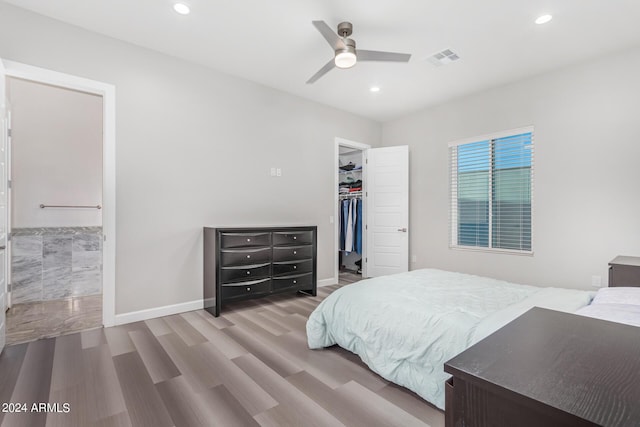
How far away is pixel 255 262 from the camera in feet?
11.7

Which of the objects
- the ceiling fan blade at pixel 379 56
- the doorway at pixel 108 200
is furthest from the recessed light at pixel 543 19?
the doorway at pixel 108 200

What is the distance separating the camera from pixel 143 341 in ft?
8.64

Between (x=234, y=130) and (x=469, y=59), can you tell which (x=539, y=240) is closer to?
(x=469, y=59)

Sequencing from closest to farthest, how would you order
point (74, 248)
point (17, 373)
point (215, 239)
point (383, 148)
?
1. point (17, 373)
2. point (215, 239)
3. point (74, 248)
4. point (383, 148)

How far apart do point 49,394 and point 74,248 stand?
3.04 meters

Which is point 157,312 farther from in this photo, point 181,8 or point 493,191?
point 493,191

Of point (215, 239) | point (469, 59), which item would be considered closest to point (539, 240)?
point (469, 59)

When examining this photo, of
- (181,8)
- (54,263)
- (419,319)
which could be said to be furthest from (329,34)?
(54,263)

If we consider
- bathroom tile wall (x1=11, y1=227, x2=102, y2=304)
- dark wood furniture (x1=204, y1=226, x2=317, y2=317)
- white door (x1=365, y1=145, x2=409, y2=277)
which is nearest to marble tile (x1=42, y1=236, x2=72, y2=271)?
bathroom tile wall (x1=11, y1=227, x2=102, y2=304)

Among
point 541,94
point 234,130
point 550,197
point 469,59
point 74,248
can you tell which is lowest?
point 74,248

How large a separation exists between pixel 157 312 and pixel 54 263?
2.02 metres

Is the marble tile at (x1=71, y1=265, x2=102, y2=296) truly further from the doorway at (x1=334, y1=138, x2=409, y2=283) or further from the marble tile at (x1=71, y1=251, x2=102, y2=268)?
the doorway at (x1=334, y1=138, x2=409, y2=283)

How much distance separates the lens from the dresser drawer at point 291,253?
3.77m

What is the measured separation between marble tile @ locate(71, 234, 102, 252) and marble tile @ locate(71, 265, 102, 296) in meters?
0.27
